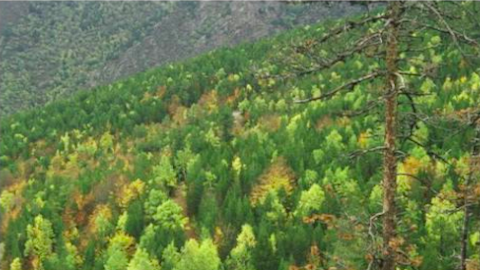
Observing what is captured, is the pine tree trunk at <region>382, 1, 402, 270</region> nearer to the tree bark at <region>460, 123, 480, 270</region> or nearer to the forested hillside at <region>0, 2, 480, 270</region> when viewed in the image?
the forested hillside at <region>0, 2, 480, 270</region>

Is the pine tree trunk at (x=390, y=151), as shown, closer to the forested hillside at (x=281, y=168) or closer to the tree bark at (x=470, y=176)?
the forested hillside at (x=281, y=168)

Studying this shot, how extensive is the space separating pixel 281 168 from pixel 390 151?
71525 millimetres

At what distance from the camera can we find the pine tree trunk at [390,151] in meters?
15.1

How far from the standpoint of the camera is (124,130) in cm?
15200

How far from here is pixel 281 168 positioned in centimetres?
8688

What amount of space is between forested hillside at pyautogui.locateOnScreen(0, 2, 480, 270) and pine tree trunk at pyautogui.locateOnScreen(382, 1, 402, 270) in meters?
0.06

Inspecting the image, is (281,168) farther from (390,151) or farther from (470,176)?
(390,151)

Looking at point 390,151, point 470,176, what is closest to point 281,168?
point 470,176

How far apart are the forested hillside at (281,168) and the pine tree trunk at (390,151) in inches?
2.3

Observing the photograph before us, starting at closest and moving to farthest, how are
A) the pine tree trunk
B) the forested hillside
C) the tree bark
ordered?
the pine tree trunk → the forested hillside → the tree bark

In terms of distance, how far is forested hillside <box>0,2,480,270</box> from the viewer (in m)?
15.3

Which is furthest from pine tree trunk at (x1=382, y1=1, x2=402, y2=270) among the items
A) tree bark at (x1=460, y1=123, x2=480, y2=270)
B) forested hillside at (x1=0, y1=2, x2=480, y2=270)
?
tree bark at (x1=460, y1=123, x2=480, y2=270)

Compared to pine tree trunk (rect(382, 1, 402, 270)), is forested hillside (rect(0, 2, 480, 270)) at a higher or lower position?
lower

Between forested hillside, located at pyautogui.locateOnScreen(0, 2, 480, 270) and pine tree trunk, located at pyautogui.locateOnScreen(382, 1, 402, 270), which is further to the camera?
forested hillside, located at pyautogui.locateOnScreen(0, 2, 480, 270)
